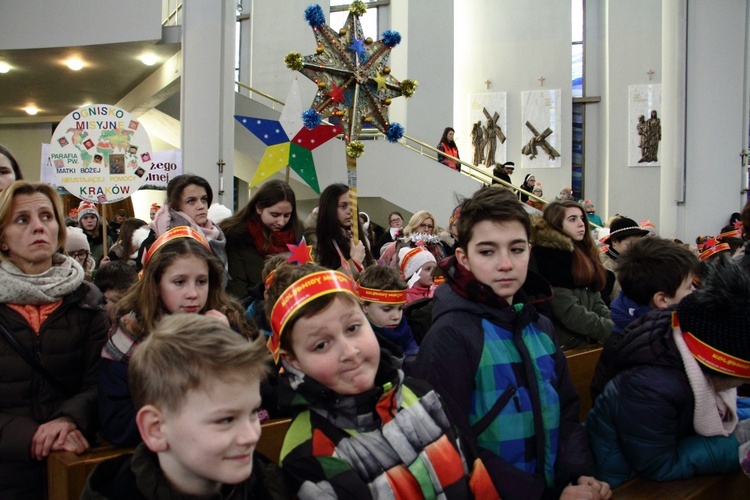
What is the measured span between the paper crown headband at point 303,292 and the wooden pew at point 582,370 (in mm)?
1798

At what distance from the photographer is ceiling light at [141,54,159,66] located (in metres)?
9.99

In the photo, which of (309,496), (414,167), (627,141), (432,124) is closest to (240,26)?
(432,124)

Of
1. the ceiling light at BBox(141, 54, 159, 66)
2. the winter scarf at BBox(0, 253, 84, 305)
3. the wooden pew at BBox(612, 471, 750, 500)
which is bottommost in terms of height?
the wooden pew at BBox(612, 471, 750, 500)

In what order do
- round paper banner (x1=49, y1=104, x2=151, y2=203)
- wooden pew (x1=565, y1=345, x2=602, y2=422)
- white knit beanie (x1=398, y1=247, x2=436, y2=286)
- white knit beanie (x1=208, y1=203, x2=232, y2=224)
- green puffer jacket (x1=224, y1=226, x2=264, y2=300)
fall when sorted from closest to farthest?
wooden pew (x1=565, y1=345, x2=602, y2=422) < green puffer jacket (x1=224, y1=226, x2=264, y2=300) < white knit beanie (x1=398, y1=247, x2=436, y2=286) < round paper banner (x1=49, y1=104, x2=151, y2=203) < white knit beanie (x1=208, y1=203, x2=232, y2=224)

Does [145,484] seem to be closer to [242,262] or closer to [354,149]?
[242,262]

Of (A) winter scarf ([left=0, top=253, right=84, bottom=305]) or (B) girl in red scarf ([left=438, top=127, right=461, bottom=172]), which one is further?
(B) girl in red scarf ([left=438, top=127, right=461, bottom=172])

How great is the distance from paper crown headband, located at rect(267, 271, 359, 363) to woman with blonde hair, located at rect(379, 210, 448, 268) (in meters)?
3.93

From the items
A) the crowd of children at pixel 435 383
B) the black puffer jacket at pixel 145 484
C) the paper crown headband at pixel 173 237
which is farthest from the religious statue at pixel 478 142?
the black puffer jacket at pixel 145 484

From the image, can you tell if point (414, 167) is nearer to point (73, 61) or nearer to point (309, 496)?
point (73, 61)

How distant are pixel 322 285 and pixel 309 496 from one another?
0.54 m

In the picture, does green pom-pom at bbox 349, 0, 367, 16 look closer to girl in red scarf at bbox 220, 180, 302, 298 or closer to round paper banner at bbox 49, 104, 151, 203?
girl in red scarf at bbox 220, 180, 302, 298

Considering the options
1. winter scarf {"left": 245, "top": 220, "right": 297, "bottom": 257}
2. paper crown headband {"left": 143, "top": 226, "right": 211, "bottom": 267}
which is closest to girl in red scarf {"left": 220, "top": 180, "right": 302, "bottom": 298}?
winter scarf {"left": 245, "top": 220, "right": 297, "bottom": 257}

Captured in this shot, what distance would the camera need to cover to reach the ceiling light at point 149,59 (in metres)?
9.99

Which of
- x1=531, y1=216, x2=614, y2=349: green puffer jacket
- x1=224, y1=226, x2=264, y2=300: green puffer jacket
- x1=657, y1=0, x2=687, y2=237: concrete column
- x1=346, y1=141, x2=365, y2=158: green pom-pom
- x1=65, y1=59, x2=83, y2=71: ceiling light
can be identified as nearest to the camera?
x1=531, y1=216, x2=614, y2=349: green puffer jacket
